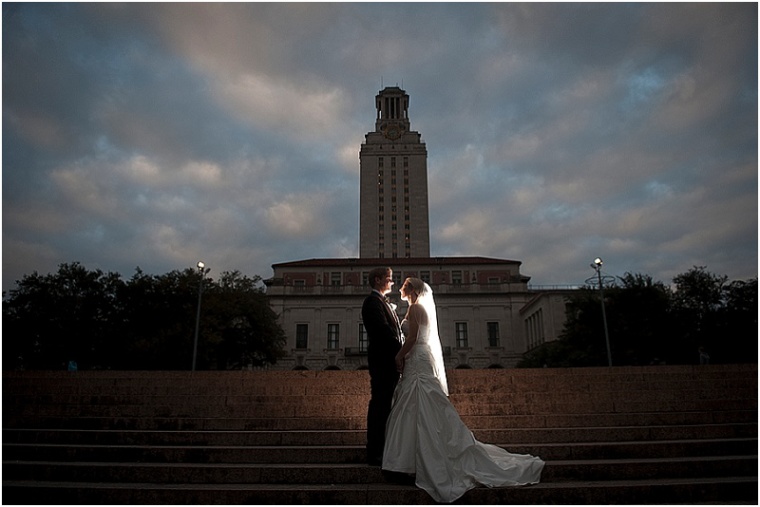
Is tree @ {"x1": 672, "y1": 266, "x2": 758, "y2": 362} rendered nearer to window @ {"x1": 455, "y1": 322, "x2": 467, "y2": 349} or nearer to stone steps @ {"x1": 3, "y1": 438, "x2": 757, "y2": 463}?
stone steps @ {"x1": 3, "y1": 438, "x2": 757, "y2": 463}

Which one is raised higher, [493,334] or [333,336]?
[493,334]

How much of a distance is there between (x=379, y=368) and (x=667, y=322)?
32.9 meters

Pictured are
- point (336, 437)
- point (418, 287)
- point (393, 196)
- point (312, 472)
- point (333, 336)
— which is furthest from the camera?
point (393, 196)

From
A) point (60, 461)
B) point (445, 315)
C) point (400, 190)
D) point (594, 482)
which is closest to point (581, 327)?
point (445, 315)

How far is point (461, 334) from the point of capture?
58625 millimetres

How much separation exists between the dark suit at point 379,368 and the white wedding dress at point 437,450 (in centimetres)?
16

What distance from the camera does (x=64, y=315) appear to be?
30.7 meters

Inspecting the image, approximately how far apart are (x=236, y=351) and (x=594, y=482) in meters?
34.1

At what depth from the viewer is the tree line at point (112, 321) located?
2925 cm

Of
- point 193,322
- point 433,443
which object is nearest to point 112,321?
point 193,322

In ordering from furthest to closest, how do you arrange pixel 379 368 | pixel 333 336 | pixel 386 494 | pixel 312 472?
pixel 333 336
pixel 379 368
pixel 312 472
pixel 386 494

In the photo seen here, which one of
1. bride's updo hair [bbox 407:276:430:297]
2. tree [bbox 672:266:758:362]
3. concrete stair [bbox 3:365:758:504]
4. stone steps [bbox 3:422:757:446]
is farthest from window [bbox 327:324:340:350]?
bride's updo hair [bbox 407:276:430:297]

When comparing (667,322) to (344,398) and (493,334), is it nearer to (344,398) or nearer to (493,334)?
(493,334)

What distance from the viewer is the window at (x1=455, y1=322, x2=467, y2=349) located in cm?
5822
